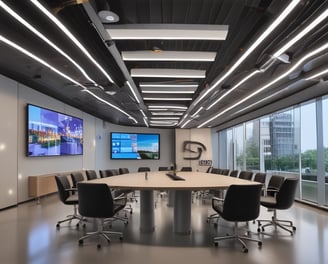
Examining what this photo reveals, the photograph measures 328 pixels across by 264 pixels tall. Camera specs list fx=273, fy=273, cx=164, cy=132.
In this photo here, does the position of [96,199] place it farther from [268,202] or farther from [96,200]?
[268,202]

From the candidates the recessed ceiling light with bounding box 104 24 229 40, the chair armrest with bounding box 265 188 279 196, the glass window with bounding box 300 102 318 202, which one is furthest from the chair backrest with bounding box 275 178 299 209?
the glass window with bounding box 300 102 318 202

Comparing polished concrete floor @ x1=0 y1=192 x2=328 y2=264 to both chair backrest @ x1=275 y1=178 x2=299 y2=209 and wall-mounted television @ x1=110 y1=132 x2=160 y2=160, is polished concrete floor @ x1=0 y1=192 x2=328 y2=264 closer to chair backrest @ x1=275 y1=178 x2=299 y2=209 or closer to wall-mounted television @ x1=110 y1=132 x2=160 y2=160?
chair backrest @ x1=275 y1=178 x2=299 y2=209

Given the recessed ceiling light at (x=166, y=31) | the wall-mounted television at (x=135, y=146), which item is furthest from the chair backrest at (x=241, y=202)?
the wall-mounted television at (x=135, y=146)

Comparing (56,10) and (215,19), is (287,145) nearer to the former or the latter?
(215,19)

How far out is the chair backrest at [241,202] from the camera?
3.45 metres

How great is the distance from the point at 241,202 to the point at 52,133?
6.35 metres

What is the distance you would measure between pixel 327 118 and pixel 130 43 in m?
5.02

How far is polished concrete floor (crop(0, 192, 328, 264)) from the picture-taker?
10.6 feet

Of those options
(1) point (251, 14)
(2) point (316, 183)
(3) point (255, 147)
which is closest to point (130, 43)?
(1) point (251, 14)

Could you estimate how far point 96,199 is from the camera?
3.60m

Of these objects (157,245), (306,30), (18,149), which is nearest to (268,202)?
(157,245)

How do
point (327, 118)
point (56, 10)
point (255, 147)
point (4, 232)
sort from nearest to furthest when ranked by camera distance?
point (56, 10), point (4, 232), point (327, 118), point (255, 147)

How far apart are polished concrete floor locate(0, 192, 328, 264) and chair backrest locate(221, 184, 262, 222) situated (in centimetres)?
46

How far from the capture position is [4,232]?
4328 millimetres
